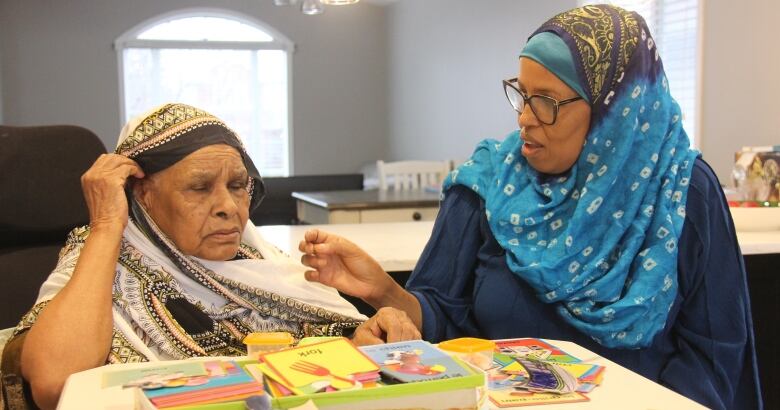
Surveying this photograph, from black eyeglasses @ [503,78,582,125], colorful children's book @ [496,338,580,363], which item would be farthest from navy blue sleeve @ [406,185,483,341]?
colorful children's book @ [496,338,580,363]

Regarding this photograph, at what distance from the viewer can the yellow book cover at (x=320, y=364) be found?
2.83 ft

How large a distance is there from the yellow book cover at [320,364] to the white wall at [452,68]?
5036 mm

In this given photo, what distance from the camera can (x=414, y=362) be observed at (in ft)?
3.10

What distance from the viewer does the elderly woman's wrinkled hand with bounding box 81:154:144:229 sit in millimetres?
1504

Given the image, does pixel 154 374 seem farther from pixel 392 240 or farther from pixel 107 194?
pixel 392 240

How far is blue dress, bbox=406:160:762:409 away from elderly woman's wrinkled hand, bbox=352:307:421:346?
206 mm

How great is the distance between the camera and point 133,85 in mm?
9070

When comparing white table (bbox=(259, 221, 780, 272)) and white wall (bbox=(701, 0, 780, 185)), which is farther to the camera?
white wall (bbox=(701, 0, 780, 185))

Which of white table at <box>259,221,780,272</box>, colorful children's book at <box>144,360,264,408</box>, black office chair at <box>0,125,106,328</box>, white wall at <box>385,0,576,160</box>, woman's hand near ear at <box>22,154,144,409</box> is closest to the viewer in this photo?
colorful children's book at <box>144,360,264,408</box>

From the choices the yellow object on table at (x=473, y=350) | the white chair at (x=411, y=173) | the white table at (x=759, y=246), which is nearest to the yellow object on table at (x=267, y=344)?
the yellow object on table at (x=473, y=350)

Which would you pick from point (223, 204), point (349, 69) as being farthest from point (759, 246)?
point (349, 69)

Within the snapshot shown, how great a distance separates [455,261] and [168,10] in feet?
25.7

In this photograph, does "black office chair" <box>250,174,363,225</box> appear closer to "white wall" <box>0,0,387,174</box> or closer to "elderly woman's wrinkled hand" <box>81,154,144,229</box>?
"white wall" <box>0,0,387,174</box>

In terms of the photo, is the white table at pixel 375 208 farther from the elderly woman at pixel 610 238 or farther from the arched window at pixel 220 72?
the arched window at pixel 220 72
